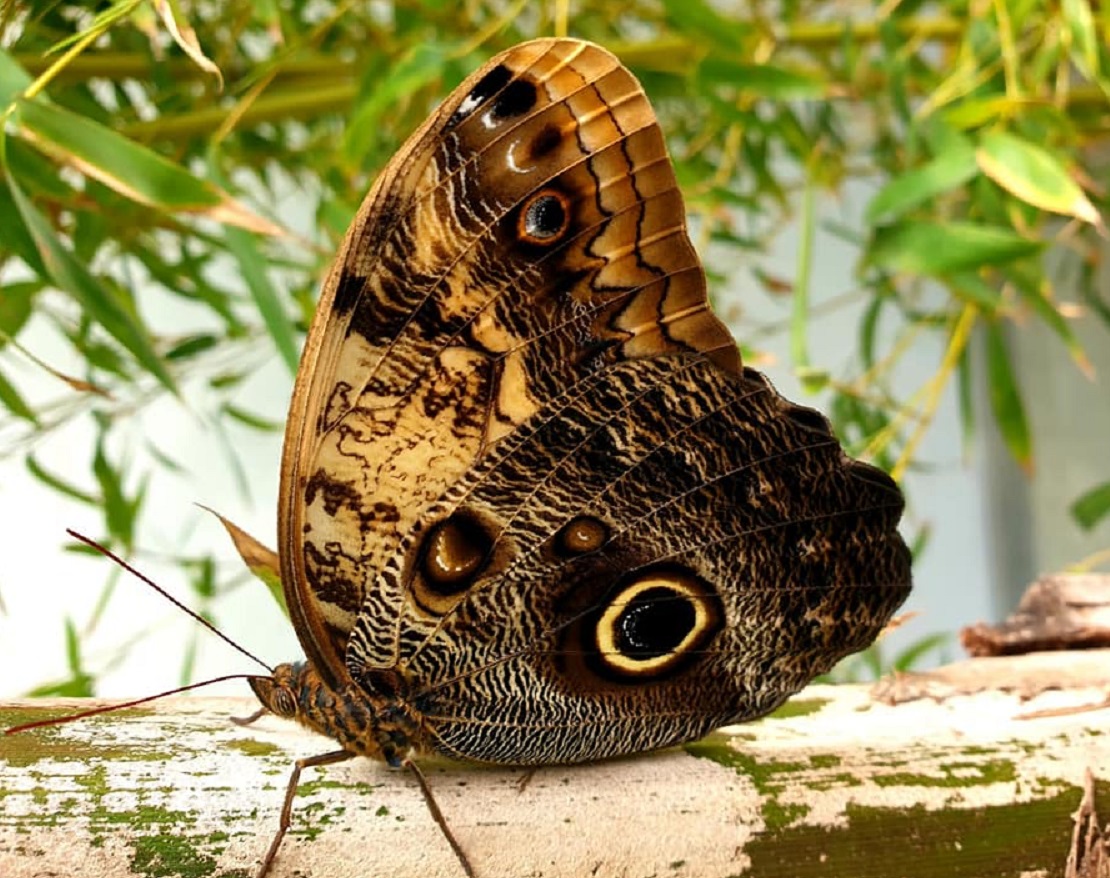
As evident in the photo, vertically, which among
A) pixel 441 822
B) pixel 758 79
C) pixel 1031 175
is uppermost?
pixel 758 79

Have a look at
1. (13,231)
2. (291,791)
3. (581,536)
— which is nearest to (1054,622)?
(581,536)

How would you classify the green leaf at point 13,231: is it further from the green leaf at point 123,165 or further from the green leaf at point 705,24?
the green leaf at point 705,24

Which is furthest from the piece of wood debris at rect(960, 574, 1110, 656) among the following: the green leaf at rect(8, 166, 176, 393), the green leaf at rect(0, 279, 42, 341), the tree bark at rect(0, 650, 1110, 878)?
the green leaf at rect(0, 279, 42, 341)

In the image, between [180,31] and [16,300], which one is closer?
[180,31]

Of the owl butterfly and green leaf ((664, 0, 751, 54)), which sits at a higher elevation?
green leaf ((664, 0, 751, 54))

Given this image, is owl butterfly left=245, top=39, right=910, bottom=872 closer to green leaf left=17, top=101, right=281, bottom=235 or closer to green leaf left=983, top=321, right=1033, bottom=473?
green leaf left=17, top=101, right=281, bottom=235

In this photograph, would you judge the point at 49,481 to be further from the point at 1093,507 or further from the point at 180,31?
the point at 1093,507

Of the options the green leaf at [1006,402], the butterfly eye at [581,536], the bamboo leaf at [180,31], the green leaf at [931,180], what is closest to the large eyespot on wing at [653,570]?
the butterfly eye at [581,536]

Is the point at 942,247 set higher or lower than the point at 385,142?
lower
